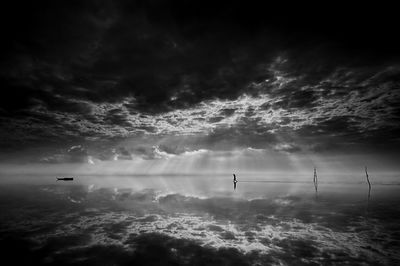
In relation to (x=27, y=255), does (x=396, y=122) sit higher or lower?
higher

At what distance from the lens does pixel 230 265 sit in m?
12.1

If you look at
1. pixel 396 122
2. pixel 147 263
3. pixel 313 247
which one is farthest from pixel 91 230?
pixel 396 122

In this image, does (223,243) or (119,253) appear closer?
(119,253)

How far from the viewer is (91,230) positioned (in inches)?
744

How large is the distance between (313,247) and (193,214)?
14.2m

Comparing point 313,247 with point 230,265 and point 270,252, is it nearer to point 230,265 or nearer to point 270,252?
point 270,252

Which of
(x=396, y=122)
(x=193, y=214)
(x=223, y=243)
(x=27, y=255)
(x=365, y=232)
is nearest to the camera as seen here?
(x=27, y=255)

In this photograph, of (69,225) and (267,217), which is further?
(267,217)

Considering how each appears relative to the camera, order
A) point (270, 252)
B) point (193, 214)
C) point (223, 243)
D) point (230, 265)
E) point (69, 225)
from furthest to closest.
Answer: point (193, 214) < point (69, 225) < point (223, 243) < point (270, 252) < point (230, 265)

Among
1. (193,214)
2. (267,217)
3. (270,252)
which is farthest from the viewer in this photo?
(193,214)

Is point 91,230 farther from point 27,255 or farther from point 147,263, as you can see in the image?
point 147,263

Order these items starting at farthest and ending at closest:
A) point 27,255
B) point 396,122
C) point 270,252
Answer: point 396,122 < point 270,252 < point 27,255

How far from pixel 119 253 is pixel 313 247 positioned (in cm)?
1218

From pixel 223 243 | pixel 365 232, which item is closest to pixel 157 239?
pixel 223 243
